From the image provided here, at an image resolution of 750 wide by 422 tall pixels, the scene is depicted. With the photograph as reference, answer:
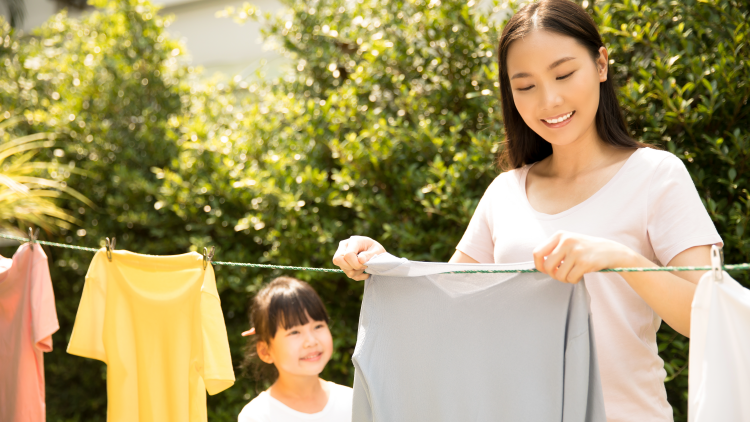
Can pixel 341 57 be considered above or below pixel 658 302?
above

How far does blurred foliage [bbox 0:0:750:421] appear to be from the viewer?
2590 mm

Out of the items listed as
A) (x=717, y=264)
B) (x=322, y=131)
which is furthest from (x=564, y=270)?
(x=322, y=131)

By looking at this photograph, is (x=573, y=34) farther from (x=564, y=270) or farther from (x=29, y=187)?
(x=29, y=187)

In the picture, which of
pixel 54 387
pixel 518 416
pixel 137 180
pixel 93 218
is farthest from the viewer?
pixel 54 387

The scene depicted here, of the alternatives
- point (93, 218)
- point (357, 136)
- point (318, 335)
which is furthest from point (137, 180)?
point (318, 335)

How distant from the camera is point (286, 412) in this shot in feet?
7.72

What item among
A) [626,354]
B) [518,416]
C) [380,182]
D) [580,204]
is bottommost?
[518,416]

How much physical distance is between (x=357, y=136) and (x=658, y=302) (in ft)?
7.49

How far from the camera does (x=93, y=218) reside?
4.28m

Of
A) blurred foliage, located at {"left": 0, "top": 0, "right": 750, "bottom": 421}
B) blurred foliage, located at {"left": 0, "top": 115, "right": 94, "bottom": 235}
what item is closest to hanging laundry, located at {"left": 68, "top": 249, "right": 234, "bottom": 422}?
blurred foliage, located at {"left": 0, "top": 0, "right": 750, "bottom": 421}

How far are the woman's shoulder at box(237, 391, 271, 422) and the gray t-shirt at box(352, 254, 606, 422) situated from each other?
2.61 ft

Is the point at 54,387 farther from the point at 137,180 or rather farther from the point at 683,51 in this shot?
the point at 683,51

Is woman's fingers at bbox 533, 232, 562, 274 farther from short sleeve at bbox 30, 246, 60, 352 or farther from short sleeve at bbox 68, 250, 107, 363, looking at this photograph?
short sleeve at bbox 30, 246, 60, 352

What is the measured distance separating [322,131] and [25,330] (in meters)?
1.74
